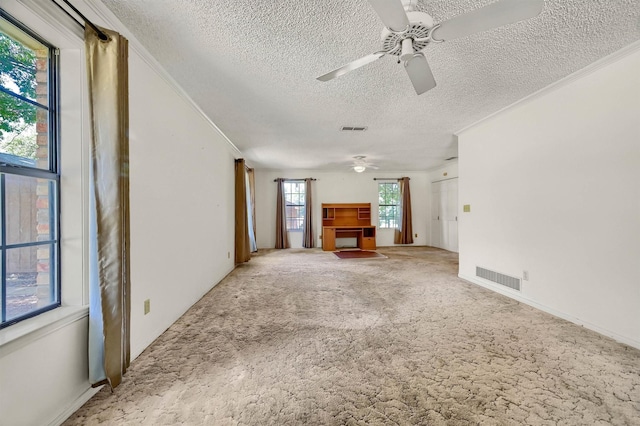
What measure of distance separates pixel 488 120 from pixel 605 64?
3.97 ft

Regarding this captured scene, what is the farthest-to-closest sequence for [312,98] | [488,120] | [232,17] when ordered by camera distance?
[488,120], [312,98], [232,17]

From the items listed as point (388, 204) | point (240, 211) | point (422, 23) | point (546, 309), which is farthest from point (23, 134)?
point (388, 204)

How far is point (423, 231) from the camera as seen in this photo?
7.58 m

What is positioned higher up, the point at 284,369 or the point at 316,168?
the point at 316,168

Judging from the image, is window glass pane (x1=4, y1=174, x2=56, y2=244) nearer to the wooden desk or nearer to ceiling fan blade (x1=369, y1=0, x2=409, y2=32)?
ceiling fan blade (x1=369, y1=0, x2=409, y2=32)

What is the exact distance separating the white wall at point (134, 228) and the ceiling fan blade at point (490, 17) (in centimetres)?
207

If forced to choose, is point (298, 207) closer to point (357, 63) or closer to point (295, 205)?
point (295, 205)

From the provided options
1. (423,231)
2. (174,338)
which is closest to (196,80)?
(174,338)

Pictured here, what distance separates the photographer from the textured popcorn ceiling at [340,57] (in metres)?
1.50

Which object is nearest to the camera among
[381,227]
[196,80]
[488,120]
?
[196,80]

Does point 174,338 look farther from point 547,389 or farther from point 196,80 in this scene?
point 547,389

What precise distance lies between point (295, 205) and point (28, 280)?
6071mm

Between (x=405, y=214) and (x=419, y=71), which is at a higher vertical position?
(x=419, y=71)

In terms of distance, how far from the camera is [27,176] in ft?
3.87
